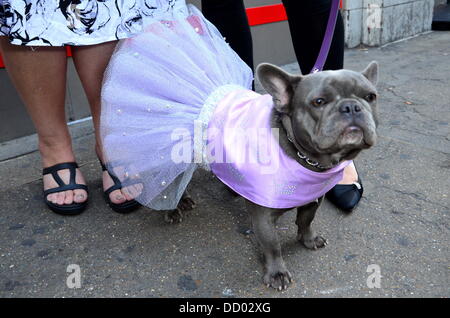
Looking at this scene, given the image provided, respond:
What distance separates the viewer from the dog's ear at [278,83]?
4.79ft

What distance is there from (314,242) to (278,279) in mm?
263

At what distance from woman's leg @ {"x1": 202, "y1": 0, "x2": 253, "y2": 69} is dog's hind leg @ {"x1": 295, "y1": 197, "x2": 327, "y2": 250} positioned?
2.93 feet

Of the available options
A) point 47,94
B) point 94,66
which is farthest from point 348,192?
point 47,94

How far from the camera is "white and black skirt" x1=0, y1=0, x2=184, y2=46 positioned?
5.71ft

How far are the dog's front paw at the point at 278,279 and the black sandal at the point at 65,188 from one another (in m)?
0.91

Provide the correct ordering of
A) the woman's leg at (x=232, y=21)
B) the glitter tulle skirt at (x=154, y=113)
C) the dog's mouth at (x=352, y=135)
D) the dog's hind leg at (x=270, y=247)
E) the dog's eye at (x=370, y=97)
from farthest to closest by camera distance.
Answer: the woman's leg at (x=232, y=21) < the glitter tulle skirt at (x=154, y=113) < the dog's hind leg at (x=270, y=247) < the dog's eye at (x=370, y=97) < the dog's mouth at (x=352, y=135)

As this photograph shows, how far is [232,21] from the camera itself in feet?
6.97

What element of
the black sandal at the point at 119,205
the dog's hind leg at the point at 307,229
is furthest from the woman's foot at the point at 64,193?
the dog's hind leg at the point at 307,229

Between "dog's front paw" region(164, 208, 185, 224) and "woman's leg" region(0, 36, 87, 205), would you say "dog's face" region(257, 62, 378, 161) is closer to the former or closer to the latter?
"dog's front paw" region(164, 208, 185, 224)

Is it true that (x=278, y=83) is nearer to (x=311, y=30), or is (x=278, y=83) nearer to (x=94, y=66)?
(x=311, y=30)

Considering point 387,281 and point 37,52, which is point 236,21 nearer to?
point 37,52

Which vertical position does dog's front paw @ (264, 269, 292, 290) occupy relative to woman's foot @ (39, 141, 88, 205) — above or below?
below

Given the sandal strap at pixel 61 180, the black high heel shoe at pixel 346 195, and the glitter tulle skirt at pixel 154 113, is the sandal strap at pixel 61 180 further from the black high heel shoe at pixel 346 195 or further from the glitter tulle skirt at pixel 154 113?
the black high heel shoe at pixel 346 195

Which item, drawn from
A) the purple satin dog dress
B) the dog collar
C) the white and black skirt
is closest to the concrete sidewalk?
the purple satin dog dress
